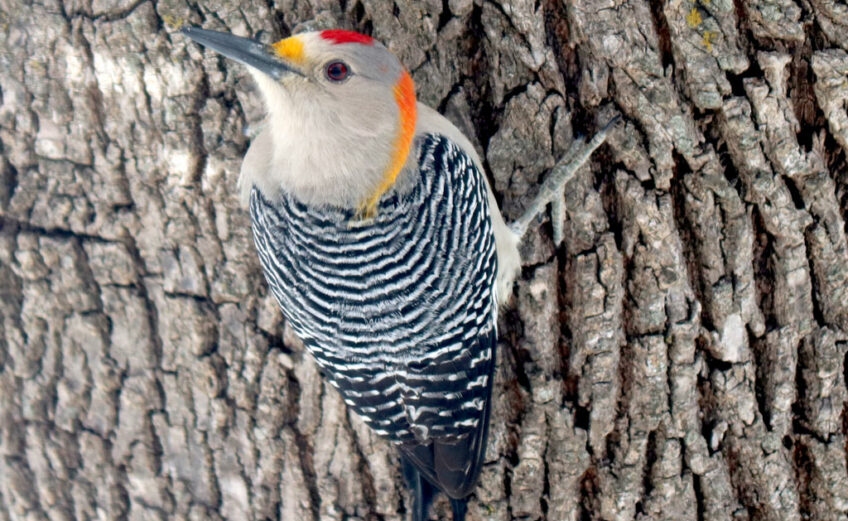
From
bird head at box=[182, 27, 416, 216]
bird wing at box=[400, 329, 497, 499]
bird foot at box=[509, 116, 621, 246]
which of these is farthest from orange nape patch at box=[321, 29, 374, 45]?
bird wing at box=[400, 329, 497, 499]

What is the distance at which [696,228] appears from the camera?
7.82 feet

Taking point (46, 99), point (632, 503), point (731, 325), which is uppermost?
point (46, 99)

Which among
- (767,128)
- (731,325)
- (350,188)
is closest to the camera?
(767,128)

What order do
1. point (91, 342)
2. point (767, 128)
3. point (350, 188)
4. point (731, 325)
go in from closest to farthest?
point (767, 128), point (731, 325), point (350, 188), point (91, 342)

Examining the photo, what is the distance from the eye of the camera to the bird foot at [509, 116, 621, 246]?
2.35 meters

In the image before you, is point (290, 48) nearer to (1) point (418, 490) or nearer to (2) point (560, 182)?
(2) point (560, 182)

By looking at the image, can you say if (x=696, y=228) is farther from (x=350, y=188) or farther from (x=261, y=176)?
(x=261, y=176)

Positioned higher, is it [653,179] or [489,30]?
[489,30]

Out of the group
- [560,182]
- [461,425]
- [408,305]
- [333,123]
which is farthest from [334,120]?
[461,425]

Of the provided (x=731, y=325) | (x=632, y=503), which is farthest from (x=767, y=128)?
(x=632, y=503)

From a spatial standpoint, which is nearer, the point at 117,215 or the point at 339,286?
the point at 339,286

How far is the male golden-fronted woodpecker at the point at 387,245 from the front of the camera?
8.09ft

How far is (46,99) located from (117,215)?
48 cm

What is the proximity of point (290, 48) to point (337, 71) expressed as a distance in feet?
0.57
